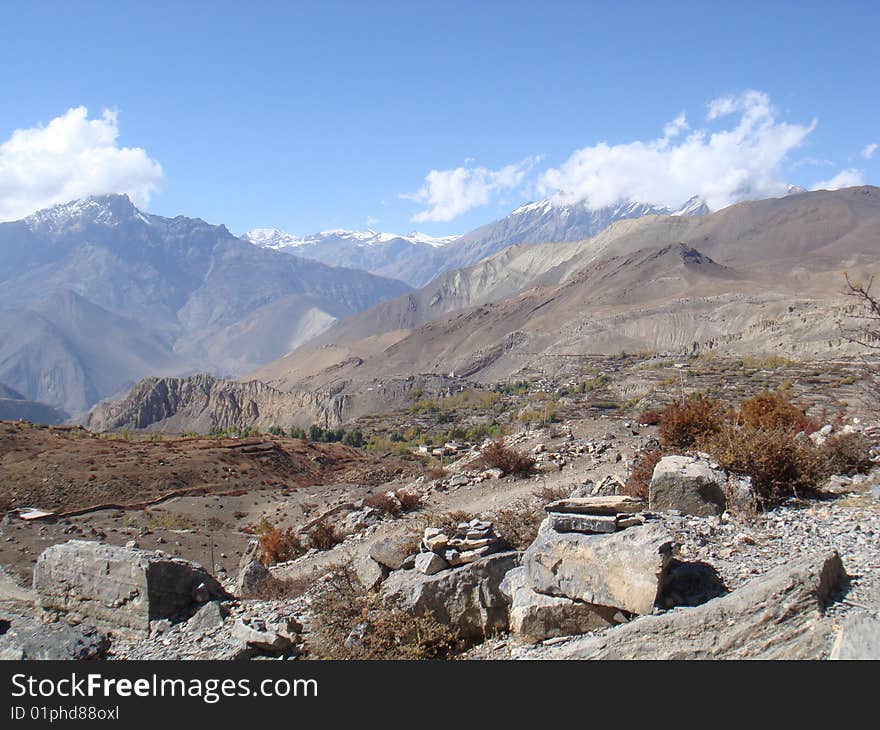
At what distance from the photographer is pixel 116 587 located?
8453 millimetres

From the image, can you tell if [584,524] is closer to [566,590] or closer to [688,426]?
[566,590]

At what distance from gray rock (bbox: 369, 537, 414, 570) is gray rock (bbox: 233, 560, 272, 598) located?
220 centimetres

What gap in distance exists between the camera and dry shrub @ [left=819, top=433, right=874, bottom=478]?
400 inches

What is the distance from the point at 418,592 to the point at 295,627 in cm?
156

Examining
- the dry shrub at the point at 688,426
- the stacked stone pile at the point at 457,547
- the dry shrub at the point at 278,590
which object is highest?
the dry shrub at the point at 688,426

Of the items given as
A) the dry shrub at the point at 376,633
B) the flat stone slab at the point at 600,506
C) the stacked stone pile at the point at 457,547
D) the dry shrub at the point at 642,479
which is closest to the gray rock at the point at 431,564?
the stacked stone pile at the point at 457,547

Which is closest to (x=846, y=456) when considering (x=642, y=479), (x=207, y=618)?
(x=642, y=479)

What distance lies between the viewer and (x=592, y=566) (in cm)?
626

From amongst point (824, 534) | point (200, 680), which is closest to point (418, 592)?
point (200, 680)

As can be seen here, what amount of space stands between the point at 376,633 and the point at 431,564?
3.10 ft

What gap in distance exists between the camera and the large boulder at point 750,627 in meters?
5.05

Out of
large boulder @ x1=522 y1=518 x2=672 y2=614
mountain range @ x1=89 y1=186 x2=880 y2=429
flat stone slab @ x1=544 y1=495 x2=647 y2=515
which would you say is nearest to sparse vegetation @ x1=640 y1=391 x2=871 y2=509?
flat stone slab @ x1=544 y1=495 x2=647 y2=515

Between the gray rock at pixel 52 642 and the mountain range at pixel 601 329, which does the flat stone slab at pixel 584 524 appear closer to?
the gray rock at pixel 52 642

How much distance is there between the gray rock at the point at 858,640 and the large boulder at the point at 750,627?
18 cm
